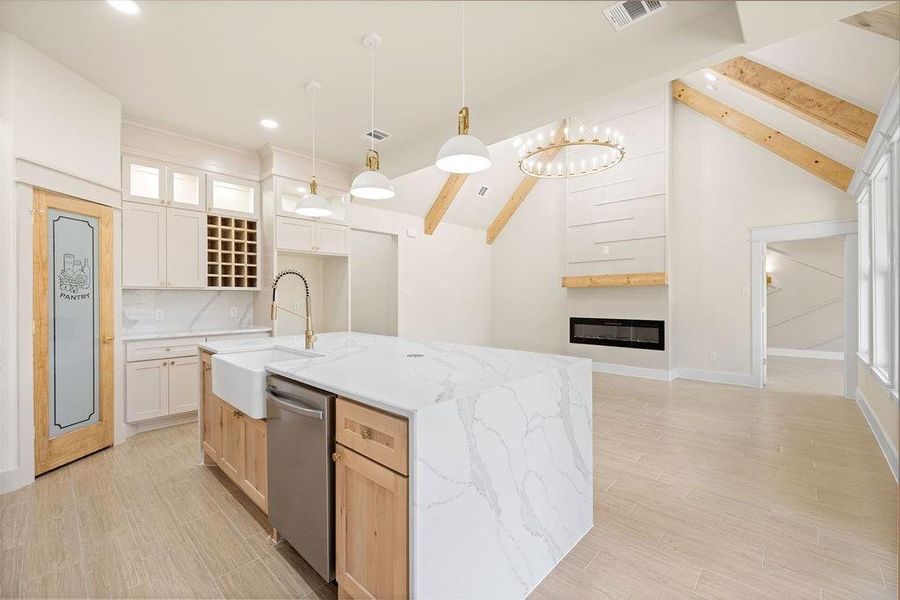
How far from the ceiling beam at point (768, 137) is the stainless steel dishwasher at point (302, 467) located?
6.26 meters

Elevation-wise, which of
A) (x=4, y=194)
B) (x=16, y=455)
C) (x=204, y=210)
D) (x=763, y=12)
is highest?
(x=763, y=12)

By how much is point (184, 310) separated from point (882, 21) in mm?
6187

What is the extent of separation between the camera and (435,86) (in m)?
3.21

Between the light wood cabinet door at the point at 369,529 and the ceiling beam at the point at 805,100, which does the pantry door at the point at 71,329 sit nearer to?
the light wood cabinet door at the point at 369,529

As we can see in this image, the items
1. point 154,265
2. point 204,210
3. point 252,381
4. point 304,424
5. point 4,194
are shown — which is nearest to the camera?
point 304,424

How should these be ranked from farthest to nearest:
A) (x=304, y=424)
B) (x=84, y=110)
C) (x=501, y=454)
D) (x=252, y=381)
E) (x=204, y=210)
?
1. (x=204, y=210)
2. (x=84, y=110)
3. (x=252, y=381)
4. (x=304, y=424)
5. (x=501, y=454)

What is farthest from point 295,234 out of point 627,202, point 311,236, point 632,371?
point 632,371

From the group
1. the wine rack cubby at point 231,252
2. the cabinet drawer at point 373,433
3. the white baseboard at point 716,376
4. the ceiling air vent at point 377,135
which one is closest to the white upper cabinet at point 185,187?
the wine rack cubby at point 231,252

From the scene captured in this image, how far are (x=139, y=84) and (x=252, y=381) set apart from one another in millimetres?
2872

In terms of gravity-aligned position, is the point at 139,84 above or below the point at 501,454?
above

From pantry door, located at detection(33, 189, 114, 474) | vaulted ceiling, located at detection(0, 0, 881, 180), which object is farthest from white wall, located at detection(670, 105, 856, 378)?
pantry door, located at detection(33, 189, 114, 474)

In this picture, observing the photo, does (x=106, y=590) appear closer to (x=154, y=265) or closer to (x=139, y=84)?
(x=154, y=265)

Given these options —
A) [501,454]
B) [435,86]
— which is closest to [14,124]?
[435,86]

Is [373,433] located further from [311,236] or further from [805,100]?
[805,100]
